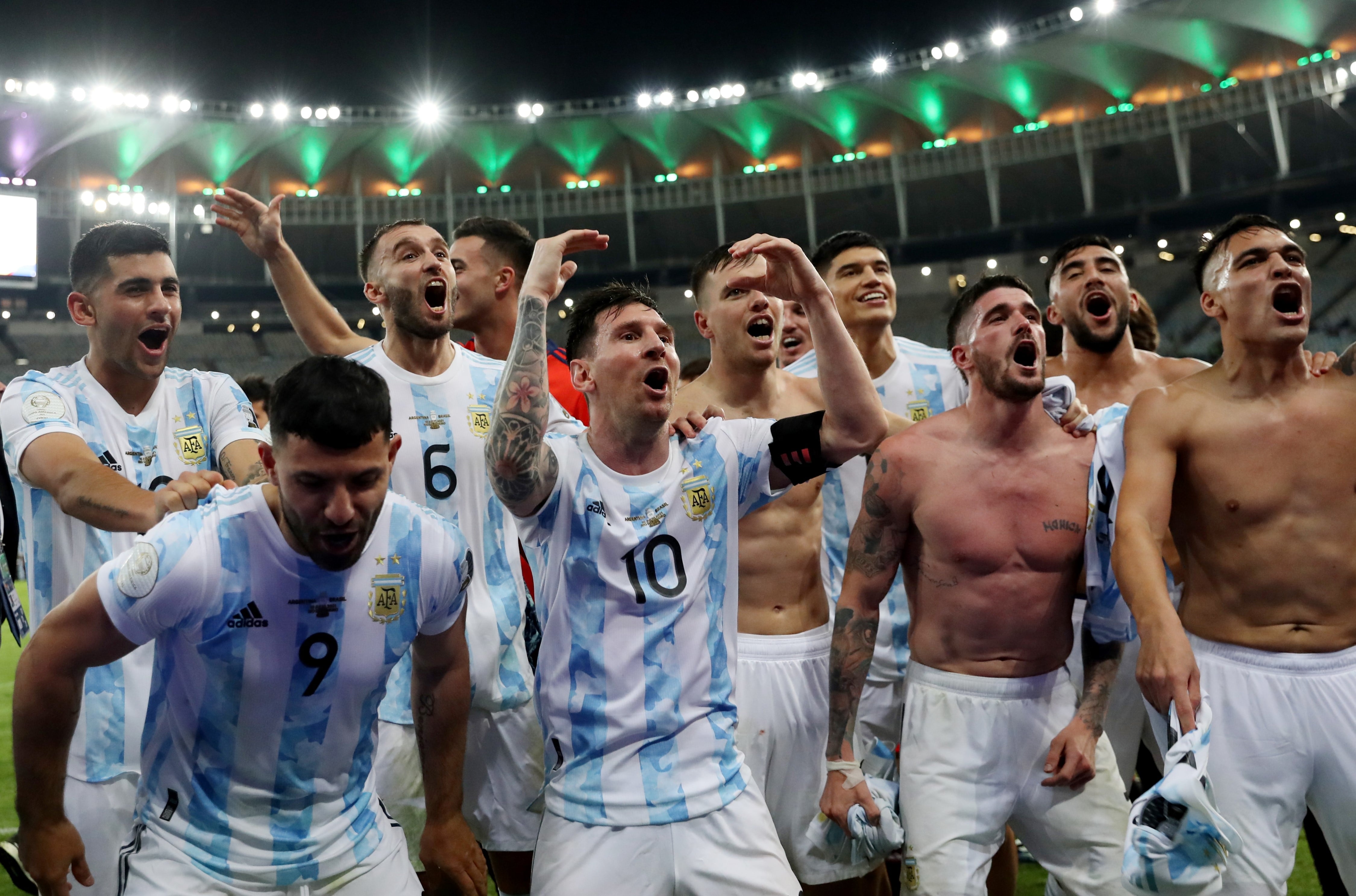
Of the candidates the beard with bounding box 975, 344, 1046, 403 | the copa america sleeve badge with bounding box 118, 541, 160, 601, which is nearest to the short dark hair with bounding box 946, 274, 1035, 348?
the beard with bounding box 975, 344, 1046, 403

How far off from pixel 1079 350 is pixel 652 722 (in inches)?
156

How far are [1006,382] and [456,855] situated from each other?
258 centimetres

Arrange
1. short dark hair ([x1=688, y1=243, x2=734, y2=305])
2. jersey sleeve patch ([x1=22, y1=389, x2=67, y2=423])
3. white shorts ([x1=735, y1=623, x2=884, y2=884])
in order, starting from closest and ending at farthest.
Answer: jersey sleeve patch ([x1=22, y1=389, x2=67, y2=423])
white shorts ([x1=735, y1=623, x2=884, y2=884])
short dark hair ([x1=688, y1=243, x2=734, y2=305])

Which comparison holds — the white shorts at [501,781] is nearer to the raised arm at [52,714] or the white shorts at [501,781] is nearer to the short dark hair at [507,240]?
the raised arm at [52,714]

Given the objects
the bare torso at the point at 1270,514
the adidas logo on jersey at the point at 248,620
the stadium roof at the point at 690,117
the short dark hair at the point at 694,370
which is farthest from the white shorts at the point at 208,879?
the stadium roof at the point at 690,117

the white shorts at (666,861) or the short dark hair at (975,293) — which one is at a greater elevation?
the short dark hair at (975,293)

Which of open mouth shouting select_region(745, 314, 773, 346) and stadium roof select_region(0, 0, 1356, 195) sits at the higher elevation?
stadium roof select_region(0, 0, 1356, 195)

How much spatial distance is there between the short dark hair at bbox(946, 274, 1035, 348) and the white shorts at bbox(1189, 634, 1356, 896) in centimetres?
163

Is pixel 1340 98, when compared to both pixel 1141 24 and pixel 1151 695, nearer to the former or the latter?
pixel 1141 24

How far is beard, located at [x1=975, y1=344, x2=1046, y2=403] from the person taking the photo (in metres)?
3.73

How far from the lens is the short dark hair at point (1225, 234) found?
3.64 metres

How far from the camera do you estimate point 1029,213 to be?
120 ft

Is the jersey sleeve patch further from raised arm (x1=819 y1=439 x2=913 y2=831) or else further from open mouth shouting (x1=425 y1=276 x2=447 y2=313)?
raised arm (x1=819 y1=439 x2=913 y2=831)

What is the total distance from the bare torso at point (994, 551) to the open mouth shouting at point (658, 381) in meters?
1.08
